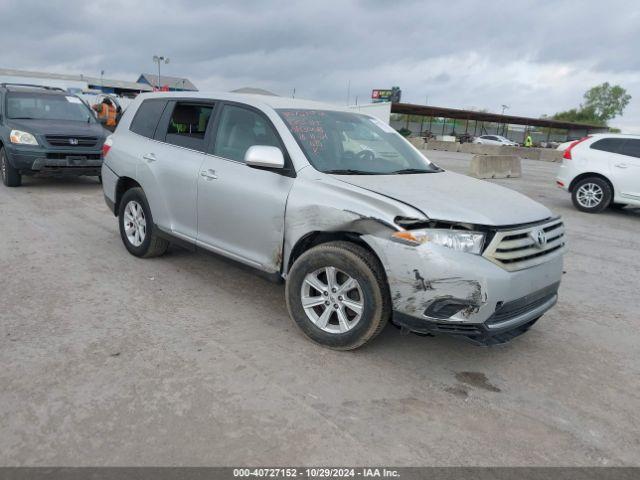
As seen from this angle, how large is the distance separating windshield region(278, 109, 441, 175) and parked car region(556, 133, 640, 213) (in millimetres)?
7069

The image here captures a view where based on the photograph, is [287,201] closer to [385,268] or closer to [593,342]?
[385,268]

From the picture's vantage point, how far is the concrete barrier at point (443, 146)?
113 feet

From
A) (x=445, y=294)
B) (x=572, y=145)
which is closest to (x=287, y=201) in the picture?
(x=445, y=294)

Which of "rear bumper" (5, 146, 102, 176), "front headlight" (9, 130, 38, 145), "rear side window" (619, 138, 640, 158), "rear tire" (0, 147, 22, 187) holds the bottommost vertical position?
"rear tire" (0, 147, 22, 187)

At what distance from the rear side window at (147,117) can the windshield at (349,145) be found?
1.76 meters

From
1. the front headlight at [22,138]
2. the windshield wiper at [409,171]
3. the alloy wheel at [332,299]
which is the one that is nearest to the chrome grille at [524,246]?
the alloy wheel at [332,299]

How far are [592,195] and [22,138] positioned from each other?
10954mm

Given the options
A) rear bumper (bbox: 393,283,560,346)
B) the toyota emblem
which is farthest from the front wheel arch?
the toyota emblem

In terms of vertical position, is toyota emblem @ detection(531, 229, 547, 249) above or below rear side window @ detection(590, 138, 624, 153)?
below

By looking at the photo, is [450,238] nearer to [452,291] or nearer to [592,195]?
[452,291]

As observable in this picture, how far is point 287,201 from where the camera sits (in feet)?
12.6

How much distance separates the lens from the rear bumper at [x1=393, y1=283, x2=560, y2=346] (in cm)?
325

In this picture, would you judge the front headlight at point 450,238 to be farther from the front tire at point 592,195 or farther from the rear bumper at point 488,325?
the front tire at point 592,195

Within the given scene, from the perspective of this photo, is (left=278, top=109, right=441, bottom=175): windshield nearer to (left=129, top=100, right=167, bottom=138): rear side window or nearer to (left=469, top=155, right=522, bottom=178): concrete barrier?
(left=129, top=100, right=167, bottom=138): rear side window
